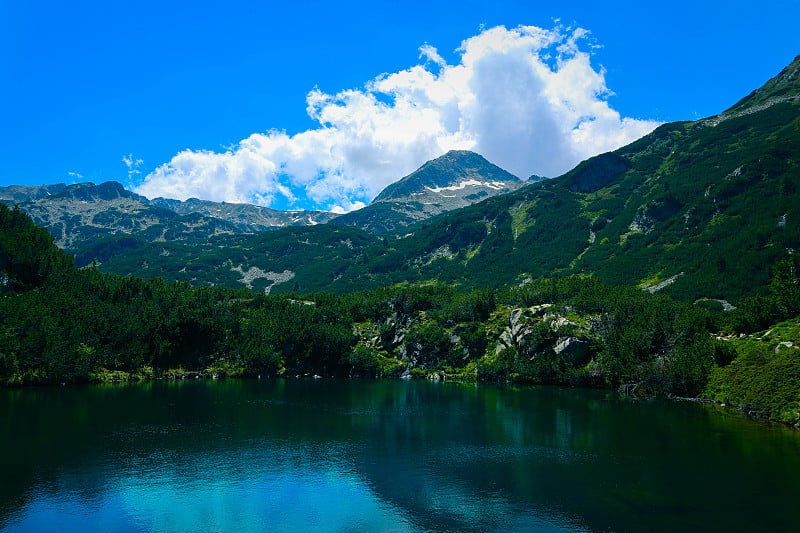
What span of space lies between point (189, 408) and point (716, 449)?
249ft

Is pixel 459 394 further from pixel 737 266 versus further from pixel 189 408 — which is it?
pixel 737 266

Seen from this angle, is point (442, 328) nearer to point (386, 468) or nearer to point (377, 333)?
point (377, 333)

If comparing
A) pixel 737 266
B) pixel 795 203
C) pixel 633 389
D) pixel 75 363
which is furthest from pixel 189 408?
pixel 795 203

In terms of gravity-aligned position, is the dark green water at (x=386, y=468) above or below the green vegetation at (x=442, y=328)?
below

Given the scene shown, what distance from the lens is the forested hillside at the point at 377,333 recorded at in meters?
106

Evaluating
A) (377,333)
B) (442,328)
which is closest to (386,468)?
(442,328)

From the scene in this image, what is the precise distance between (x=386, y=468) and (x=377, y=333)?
119313 millimetres

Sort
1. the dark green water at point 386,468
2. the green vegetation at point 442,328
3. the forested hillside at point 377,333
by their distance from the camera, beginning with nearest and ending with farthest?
the dark green water at point 386,468, the green vegetation at point 442,328, the forested hillside at point 377,333

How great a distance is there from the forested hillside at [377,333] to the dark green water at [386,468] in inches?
730

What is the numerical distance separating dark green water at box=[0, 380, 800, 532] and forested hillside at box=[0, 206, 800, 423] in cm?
1853

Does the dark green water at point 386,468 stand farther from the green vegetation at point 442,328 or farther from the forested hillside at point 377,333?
the forested hillside at point 377,333

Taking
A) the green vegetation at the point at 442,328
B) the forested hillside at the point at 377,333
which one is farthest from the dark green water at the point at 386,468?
the forested hillside at the point at 377,333

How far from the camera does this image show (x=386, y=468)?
178 feet

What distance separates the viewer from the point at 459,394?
116 meters
